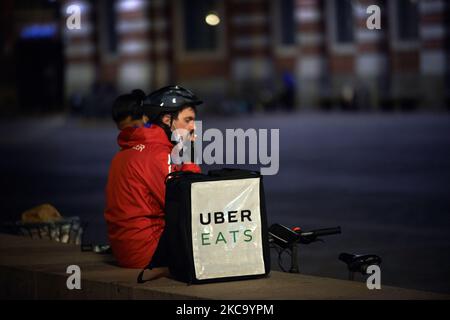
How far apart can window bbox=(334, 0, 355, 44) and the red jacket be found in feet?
113

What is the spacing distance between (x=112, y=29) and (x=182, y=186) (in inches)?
1616

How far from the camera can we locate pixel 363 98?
133 ft

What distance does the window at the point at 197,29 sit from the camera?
43312 millimetres

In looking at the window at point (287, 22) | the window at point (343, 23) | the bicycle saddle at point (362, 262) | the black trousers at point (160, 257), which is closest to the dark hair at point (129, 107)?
the black trousers at point (160, 257)

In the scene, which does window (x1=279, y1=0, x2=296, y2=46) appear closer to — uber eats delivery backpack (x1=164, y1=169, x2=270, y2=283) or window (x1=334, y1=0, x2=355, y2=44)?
window (x1=334, y1=0, x2=355, y2=44)

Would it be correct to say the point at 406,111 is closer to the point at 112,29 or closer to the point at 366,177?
the point at 112,29

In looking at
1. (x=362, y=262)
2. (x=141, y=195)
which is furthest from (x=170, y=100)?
(x=362, y=262)

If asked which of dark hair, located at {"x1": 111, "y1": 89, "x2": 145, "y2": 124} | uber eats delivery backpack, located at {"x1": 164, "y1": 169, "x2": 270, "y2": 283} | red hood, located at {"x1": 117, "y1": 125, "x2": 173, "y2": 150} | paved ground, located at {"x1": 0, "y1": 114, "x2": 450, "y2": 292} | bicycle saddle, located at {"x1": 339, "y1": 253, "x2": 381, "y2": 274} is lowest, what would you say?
paved ground, located at {"x1": 0, "y1": 114, "x2": 450, "y2": 292}

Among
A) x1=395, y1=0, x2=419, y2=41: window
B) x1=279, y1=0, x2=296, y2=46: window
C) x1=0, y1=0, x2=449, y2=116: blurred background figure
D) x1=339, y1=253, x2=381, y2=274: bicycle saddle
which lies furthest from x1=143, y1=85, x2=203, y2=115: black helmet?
x1=279, y1=0, x2=296, y2=46: window

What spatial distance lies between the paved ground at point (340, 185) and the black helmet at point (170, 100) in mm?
2720

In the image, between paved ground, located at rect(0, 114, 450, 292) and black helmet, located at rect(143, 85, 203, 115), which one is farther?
paved ground, located at rect(0, 114, 450, 292)

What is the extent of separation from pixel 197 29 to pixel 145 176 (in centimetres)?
3696

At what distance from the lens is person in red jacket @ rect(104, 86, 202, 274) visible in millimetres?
7172

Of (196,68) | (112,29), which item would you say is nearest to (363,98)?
(196,68)
